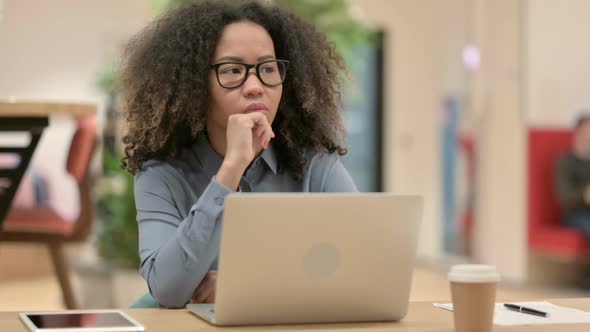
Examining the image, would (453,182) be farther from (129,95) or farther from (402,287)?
(402,287)

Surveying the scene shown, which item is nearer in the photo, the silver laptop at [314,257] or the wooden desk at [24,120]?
the silver laptop at [314,257]

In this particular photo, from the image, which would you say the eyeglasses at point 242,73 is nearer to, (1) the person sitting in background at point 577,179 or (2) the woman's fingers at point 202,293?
(2) the woman's fingers at point 202,293

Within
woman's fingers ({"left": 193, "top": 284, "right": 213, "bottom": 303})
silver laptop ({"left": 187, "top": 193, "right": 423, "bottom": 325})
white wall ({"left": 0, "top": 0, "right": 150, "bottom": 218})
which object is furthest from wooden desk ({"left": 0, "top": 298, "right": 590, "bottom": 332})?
white wall ({"left": 0, "top": 0, "right": 150, "bottom": 218})

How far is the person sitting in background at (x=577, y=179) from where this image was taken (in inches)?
225

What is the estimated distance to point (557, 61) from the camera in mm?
6105

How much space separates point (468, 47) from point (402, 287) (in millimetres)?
5869

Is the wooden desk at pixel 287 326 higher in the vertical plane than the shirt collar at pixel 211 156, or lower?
lower

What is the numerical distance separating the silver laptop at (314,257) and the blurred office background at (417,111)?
2.97 m

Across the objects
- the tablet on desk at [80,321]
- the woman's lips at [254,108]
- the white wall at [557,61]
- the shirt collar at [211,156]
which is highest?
the white wall at [557,61]

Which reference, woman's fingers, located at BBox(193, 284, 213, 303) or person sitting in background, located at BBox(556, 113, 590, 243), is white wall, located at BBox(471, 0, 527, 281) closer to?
person sitting in background, located at BBox(556, 113, 590, 243)

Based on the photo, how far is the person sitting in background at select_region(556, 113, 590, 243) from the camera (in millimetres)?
5727

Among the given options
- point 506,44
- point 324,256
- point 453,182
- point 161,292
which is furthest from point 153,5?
point 324,256

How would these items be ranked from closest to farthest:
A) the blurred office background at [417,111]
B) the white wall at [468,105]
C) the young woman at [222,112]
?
the young woman at [222,112] < the blurred office background at [417,111] < the white wall at [468,105]

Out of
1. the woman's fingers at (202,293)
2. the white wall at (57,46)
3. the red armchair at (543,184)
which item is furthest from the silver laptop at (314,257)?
the white wall at (57,46)
